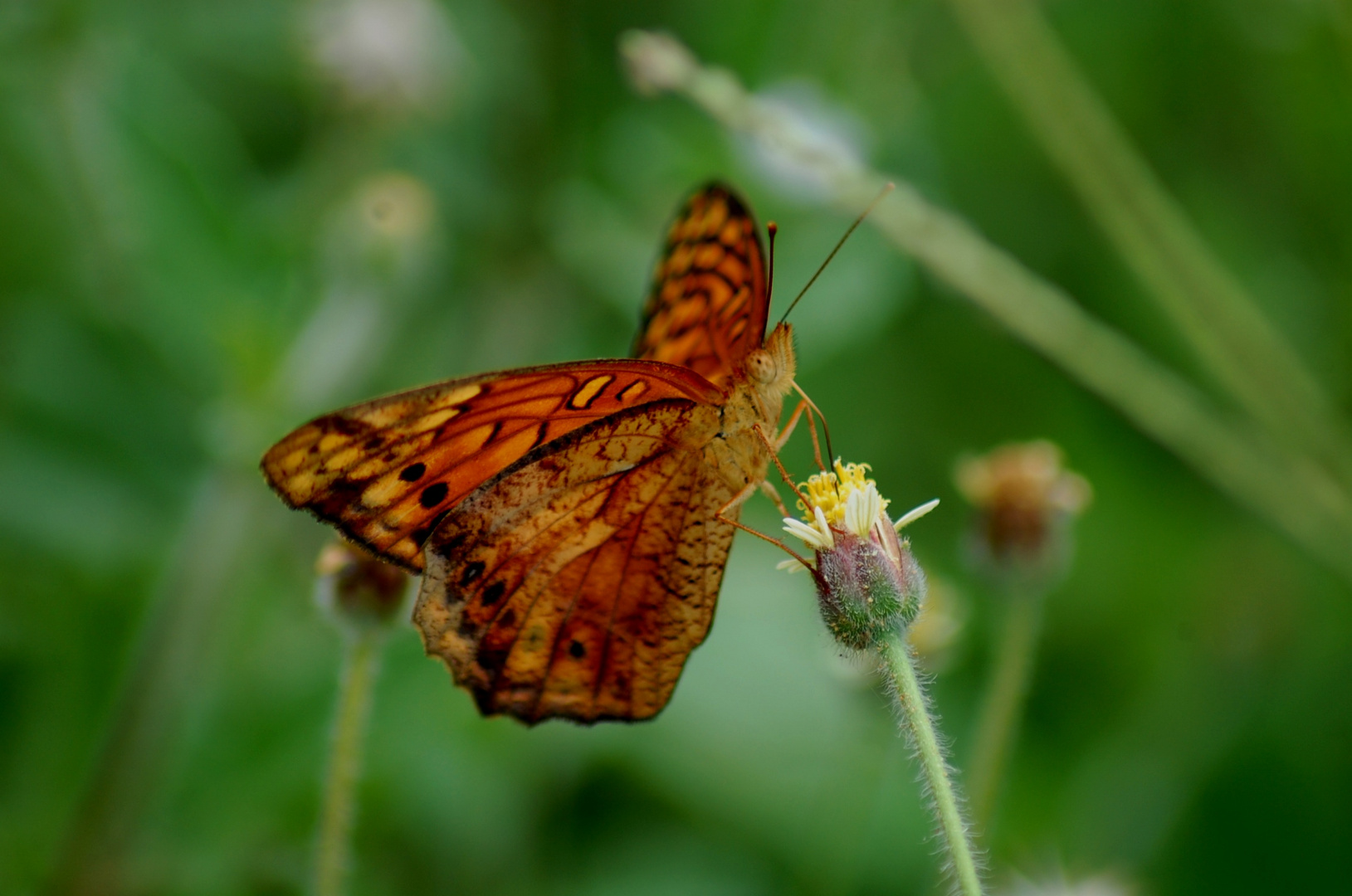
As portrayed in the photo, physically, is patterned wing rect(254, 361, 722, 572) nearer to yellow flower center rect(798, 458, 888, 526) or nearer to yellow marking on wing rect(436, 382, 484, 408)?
yellow marking on wing rect(436, 382, 484, 408)

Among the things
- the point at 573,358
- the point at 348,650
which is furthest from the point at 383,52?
the point at 348,650

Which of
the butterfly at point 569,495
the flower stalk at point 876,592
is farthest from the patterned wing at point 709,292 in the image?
the flower stalk at point 876,592

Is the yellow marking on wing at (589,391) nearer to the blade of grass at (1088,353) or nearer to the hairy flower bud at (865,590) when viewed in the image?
the hairy flower bud at (865,590)

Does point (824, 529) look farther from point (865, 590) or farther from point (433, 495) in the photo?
point (433, 495)

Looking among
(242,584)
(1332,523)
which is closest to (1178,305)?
(1332,523)

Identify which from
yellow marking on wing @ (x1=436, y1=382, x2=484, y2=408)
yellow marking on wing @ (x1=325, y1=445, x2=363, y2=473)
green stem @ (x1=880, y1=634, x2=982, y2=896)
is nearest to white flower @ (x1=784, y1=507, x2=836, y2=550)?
green stem @ (x1=880, y1=634, x2=982, y2=896)

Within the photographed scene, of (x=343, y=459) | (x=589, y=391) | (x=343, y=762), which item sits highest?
(x=589, y=391)
